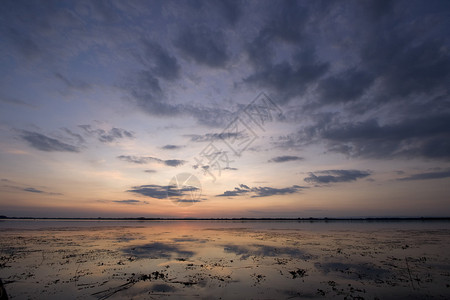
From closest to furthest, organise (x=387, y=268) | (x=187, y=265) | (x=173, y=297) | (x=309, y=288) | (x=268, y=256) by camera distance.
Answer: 1. (x=173, y=297)
2. (x=309, y=288)
3. (x=387, y=268)
4. (x=187, y=265)
5. (x=268, y=256)

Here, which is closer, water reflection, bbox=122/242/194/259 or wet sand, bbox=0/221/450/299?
wet sand, bbox=0/221/450/299

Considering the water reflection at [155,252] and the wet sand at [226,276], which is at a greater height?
the water reflection at [155,252]

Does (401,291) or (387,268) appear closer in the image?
(401,291)

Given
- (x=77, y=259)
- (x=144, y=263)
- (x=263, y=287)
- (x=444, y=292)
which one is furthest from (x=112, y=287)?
(x=444, y=292)

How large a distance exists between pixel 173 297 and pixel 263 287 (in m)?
5.18

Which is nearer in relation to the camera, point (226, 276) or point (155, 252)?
point (226, 276)

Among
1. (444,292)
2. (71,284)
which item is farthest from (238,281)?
(444,292)

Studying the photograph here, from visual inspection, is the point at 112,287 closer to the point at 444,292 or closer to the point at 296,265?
the point at 296,265

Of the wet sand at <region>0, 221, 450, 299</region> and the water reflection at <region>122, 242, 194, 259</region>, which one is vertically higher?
the water reflection at <region>122, 242, 194, 259</region>

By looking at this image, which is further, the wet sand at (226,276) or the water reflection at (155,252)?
the water reflection at (155,252)

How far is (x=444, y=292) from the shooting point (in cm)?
1251

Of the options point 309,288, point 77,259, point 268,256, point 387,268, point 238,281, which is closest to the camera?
point 309,288

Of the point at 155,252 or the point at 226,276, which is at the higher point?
the point at 155,252

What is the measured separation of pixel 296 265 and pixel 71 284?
52.3 ft
